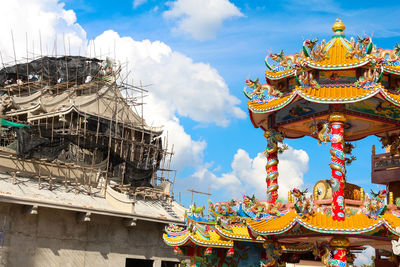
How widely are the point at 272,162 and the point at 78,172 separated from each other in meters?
18.9

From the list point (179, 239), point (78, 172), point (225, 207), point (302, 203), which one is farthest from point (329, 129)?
point (78, 172)

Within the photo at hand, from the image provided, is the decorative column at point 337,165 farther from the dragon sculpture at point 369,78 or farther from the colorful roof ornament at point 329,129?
the dragon sculpture at point 369,78

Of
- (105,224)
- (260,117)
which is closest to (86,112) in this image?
(105,224)

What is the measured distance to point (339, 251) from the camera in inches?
624

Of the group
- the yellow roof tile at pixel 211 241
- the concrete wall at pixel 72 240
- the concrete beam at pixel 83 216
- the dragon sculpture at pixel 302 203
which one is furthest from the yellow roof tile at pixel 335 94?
the concrete wall at pixel 72 240

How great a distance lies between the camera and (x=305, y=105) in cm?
1839

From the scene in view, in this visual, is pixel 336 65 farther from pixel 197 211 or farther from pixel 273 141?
pixel 197 211

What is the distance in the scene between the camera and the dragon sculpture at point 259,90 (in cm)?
1892

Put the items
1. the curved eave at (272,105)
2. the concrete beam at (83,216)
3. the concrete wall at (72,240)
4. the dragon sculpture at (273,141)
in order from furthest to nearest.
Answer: the concrete beam at (83,216) < the concrete wall at (72,240) < the dragon sculpture at (273,141) < the curved eave at (272,105)

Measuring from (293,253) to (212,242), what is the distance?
333 cm

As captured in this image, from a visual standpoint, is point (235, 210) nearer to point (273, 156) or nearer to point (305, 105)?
point (273, 156)

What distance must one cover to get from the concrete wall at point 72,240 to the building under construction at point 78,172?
0.05 m

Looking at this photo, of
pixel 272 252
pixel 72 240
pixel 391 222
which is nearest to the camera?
pixel 391 222

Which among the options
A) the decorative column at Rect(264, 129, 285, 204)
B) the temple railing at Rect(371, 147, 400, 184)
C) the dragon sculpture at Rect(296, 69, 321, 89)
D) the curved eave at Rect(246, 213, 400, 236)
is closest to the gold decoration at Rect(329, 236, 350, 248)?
the curved eave at Rect(246, 213, 400, 236)
